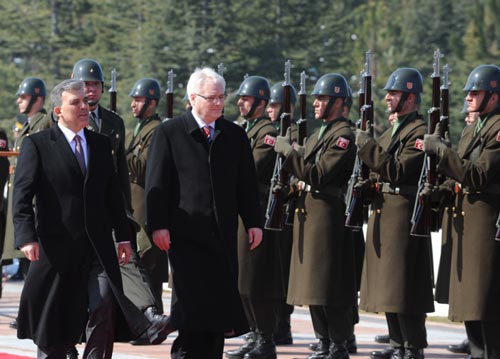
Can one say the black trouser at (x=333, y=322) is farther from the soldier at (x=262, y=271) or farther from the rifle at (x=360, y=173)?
the rifle at (x=360, y=173)

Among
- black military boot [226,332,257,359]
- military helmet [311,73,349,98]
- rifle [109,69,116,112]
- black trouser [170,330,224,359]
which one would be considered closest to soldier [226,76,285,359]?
black military boot [226,332,257,359]

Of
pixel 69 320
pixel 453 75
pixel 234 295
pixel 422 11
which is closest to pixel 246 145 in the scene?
pixel 234 295

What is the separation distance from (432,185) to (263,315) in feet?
6.98

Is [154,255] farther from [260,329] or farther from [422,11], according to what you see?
[422,11]

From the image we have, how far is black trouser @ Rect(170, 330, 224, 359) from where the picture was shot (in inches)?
354

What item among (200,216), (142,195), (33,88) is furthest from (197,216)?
(33,88)

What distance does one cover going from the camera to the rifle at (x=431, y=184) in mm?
10758

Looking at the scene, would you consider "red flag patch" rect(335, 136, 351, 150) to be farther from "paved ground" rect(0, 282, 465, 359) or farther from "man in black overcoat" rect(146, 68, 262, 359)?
"man in black overcoat" rect(146, 68, 262, 359)

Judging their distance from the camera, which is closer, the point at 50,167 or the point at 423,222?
the point at 50,167

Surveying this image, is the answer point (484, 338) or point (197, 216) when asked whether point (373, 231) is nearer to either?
point (484, 338)

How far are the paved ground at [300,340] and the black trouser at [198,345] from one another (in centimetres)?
246

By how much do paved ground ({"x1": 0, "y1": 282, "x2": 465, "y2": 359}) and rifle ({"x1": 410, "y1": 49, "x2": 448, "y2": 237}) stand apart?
1.56 m

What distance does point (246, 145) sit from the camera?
9344 millimetres

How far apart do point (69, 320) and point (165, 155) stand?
3.71 ft
